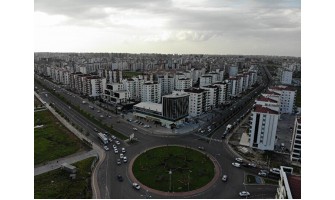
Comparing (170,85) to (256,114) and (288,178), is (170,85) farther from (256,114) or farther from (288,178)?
(288,178)

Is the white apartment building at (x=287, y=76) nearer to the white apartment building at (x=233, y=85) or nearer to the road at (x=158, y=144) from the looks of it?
the white apartment building at (x=233, y=85)

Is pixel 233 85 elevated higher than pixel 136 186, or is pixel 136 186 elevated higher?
pixel 233 85

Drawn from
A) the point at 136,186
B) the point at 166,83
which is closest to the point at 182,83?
the point at 166,83

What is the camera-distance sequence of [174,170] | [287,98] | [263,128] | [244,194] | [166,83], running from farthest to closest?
[166,83], [287,98], [263,128], [174,170], [244,194]

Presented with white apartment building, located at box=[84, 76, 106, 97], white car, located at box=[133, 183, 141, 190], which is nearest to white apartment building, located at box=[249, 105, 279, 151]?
white car, located at box=[133, 183, 141, 190]

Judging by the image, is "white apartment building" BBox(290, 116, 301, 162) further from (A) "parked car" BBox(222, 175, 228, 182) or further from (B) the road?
(A) "parked car" BBox(222, 175, 228, 182)

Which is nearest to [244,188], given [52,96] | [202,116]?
[202,116]

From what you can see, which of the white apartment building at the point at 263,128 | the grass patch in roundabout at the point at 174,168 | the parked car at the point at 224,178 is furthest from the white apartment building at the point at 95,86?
the parked car at the point at 224,178

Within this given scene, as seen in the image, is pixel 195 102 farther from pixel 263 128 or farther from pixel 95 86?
pixel 95 86
